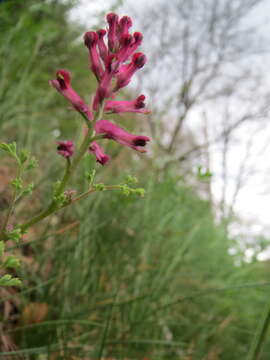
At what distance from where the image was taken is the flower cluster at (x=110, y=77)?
55cm

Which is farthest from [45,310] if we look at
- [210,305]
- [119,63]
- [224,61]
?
[224,61]

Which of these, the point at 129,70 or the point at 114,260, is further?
the point at 114,260

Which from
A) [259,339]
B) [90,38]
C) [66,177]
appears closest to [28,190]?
[66,177]

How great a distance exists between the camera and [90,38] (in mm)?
567

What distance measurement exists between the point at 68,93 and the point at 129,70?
125 mm

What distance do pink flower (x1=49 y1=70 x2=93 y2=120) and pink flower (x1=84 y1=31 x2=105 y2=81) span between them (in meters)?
0.05

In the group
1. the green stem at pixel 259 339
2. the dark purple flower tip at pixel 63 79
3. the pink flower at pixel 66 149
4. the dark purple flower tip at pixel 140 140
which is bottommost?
the green stem at pixel 259 339

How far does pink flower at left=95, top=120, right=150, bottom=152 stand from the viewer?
22.5 inches

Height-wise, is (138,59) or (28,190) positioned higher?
(138,59)

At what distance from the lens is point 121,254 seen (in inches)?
66.9

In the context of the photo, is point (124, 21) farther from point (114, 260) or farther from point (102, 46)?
point (114, 260)

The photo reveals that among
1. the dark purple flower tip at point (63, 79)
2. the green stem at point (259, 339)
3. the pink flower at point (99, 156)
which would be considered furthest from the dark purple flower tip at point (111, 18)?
the green stem at point (259, 339)

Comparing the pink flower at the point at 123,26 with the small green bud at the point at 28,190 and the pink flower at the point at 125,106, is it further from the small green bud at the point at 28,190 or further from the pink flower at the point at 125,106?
the small green bud at the point at 28,190

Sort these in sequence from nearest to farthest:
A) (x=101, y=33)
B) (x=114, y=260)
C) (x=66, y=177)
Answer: (x=66, y=177)
(x=101, y=33)
(x=114, y=260)
